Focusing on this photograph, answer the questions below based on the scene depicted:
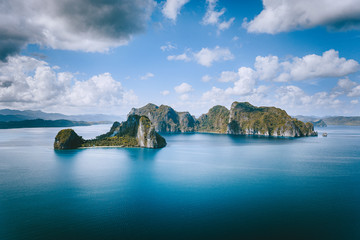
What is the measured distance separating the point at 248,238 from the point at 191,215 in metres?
9.51

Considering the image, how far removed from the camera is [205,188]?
44.6 m

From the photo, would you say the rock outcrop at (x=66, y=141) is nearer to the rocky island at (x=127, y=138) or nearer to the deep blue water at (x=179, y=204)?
the rocky island at (x=127, y=138)

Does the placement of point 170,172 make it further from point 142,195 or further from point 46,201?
point 46,201

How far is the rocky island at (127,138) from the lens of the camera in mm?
111375

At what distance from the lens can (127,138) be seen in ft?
441

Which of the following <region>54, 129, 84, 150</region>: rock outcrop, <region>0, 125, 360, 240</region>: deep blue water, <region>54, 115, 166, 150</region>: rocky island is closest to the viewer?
<region>0, 125, 360, 240</region>: deep blue water

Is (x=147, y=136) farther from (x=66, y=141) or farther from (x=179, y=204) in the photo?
(x=179, y=204)

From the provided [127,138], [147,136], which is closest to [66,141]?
[127,138]

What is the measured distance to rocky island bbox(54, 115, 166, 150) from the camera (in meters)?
111

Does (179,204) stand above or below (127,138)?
below

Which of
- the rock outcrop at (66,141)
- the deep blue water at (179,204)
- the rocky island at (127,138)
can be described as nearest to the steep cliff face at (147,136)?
the rocky island at (127,138)

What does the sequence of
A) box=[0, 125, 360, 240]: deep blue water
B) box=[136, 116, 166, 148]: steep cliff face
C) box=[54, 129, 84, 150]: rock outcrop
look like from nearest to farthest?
box=[0, 125, 360, 240]: deep blue water, box=[54, 129, 84, 150]: rock outcrop, box=[136, 116, 166, 148]: steep cliff face

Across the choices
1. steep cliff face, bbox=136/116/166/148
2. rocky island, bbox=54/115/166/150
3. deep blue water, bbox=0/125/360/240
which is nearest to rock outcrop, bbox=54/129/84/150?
rocky island, bbox=54/115/166/150

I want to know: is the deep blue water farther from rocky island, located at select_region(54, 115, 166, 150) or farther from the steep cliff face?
the steep cliff face
